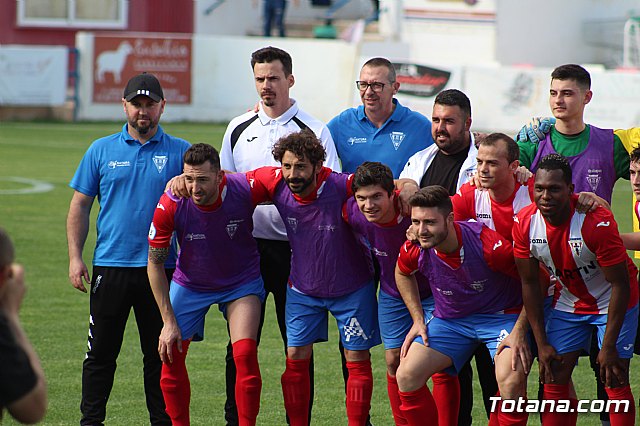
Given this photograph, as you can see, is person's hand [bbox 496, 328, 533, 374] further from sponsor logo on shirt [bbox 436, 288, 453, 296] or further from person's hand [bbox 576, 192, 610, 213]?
person's hand [bbox 576, 192, 610, 213]

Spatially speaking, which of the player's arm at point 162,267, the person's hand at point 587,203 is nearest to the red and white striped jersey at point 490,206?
the person's hand at point 587,203

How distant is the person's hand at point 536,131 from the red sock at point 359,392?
6.22 ft

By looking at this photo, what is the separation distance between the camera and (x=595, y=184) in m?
7.23

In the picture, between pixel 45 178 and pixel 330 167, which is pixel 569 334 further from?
pixel 45 178

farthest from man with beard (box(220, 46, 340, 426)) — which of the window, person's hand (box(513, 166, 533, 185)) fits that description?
the window

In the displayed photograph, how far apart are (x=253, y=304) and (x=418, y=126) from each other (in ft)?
6.22

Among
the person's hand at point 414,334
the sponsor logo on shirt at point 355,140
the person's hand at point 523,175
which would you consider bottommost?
the person's hand at point 414,334

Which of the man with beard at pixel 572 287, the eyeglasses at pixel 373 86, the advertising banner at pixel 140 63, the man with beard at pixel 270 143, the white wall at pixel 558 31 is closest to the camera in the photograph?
the man with beard at pixel 572 287

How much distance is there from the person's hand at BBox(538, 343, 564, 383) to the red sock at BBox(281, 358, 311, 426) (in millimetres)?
1538

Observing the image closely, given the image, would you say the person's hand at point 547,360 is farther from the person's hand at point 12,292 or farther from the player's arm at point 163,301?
the person's hand at point 12,292

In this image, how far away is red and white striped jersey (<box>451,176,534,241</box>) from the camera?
267 inches

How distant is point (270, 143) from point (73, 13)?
3084 centimetres

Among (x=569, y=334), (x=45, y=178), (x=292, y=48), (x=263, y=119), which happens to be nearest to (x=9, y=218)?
(x=45, y=178)

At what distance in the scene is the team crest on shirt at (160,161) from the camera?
7246mm
